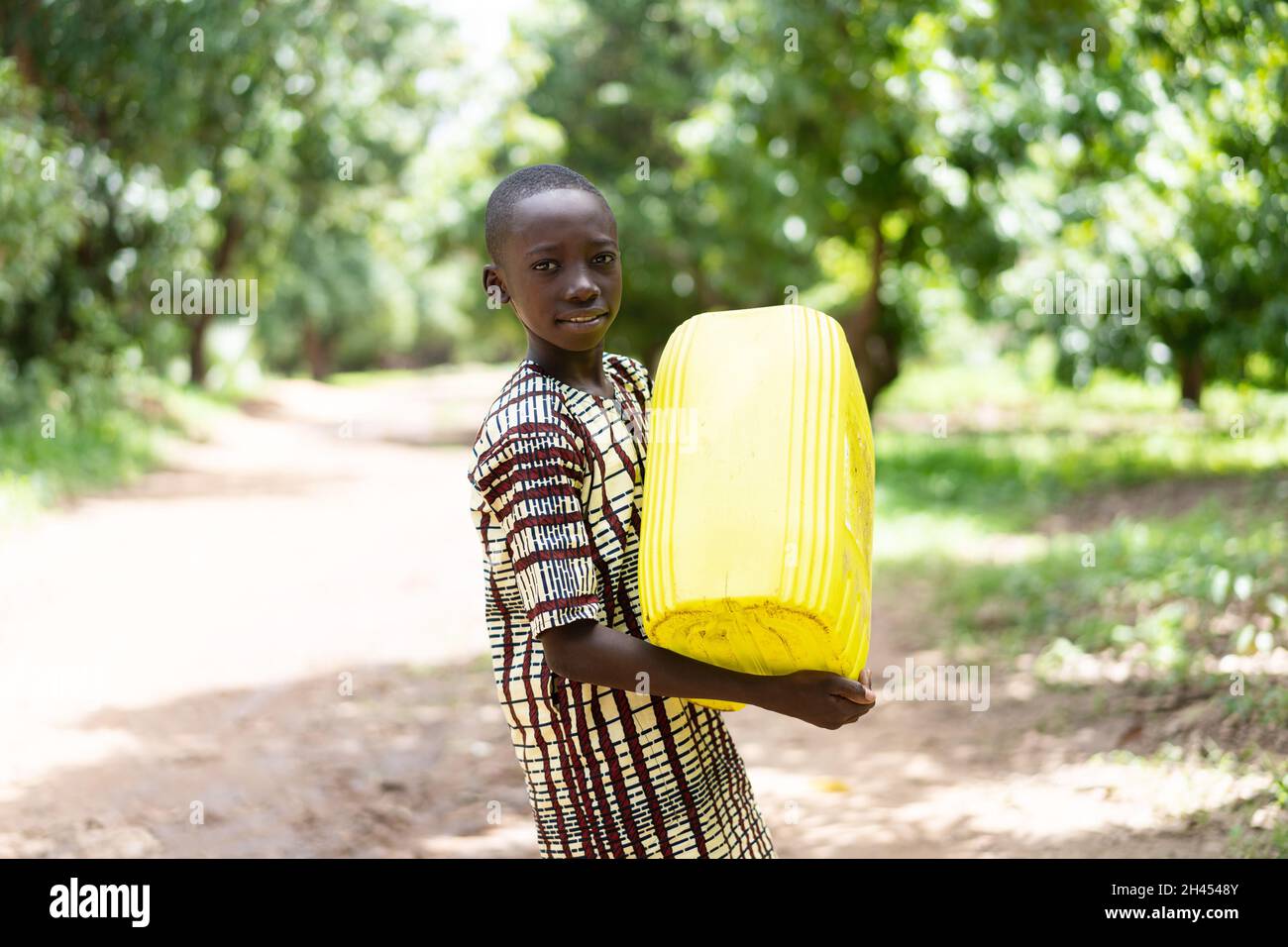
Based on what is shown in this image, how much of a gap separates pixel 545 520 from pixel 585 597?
0.11m

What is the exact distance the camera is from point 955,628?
21.5ft

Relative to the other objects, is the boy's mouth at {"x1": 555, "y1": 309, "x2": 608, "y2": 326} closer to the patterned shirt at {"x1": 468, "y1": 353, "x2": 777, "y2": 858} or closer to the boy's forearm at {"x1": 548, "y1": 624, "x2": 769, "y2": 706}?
the patterned shirt at {"x1": 468, "y1": 353, "x2": 777, "y2": 858}

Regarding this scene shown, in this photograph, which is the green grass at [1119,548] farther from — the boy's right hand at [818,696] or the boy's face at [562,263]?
the boy's face at [562,263]

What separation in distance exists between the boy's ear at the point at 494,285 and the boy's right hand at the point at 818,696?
0.67 m

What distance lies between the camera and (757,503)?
5.21ft

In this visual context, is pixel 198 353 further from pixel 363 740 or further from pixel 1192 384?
pixel 363 740

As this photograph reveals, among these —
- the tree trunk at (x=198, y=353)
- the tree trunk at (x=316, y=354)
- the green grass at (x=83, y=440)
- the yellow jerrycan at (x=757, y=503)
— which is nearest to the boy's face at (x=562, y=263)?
the yellow jerrycan at (x=757, y=503)

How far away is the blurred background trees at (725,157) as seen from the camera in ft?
21.7

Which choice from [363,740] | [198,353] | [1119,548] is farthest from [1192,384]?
[198,353]

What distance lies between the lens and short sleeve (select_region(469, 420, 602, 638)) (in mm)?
1615
